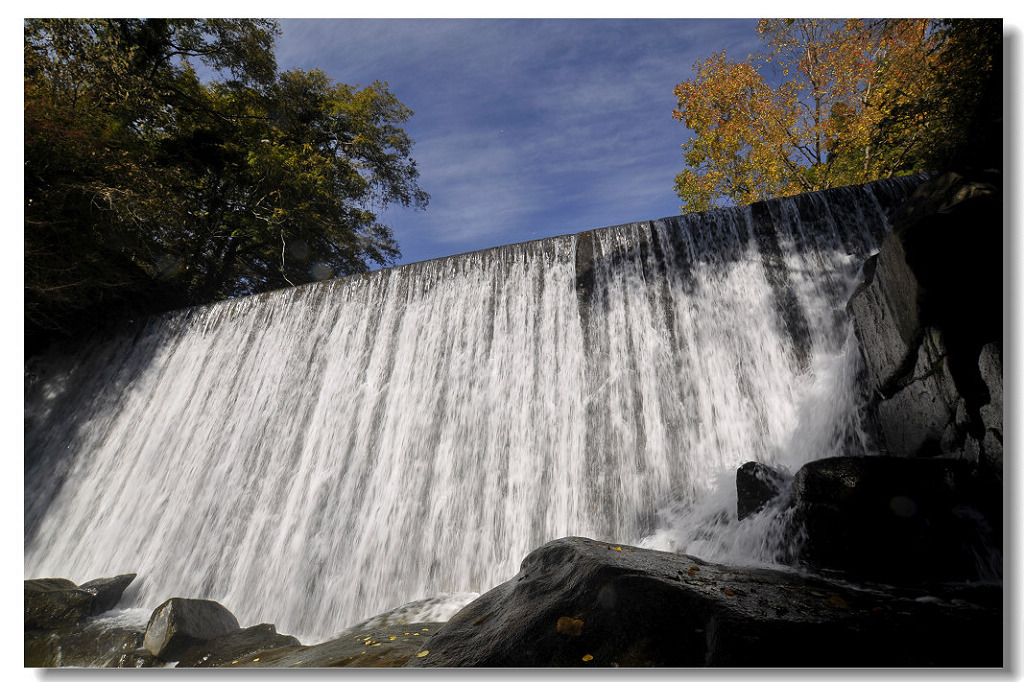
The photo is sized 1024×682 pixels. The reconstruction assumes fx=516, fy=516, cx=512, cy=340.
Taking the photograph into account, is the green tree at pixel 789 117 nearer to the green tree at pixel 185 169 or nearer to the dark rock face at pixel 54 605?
the green tree at pixel 185 169

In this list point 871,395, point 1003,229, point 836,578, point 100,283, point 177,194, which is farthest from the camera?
point 177,194

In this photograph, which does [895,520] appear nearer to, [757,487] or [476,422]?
[757,487]

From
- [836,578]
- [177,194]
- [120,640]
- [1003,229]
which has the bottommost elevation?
[120,640]

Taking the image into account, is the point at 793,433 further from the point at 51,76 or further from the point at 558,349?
the point at 51,76

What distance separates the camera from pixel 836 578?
7.37 ft

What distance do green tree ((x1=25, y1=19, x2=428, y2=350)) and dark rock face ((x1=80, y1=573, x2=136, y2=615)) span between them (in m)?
4.39

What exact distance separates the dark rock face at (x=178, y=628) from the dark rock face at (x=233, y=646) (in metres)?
0.06

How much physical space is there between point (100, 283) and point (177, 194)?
3252mm

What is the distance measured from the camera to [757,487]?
3322mm

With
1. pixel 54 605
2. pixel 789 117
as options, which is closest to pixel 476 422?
pixel 54 605

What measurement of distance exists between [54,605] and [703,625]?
18.2 feet

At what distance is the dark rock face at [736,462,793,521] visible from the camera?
10.7ft

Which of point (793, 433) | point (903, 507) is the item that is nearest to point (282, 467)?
point (793, 433)

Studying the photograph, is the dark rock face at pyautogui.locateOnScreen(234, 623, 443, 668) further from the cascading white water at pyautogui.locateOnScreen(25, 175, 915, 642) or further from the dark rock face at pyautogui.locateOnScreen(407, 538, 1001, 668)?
the cascading white water at pyautogui.locateOnScreen(25, 175, 915, 642)
